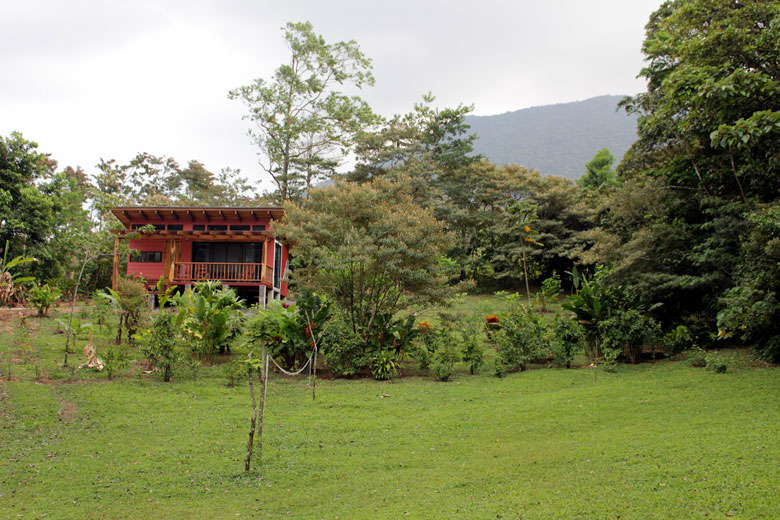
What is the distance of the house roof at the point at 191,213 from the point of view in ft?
68.1

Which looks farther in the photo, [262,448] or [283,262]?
[283,262]

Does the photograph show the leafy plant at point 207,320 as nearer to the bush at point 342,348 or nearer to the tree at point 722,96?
the bush at point 342,348

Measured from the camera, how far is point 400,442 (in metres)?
6.99

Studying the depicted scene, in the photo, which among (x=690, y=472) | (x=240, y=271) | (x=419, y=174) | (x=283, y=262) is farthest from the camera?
(x=419, y=174)

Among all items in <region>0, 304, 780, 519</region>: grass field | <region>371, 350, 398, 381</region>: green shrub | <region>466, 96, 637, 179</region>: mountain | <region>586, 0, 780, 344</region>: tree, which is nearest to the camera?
<region>0, 304, 780, 519</region>: grass field

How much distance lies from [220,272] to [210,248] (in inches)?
75.4

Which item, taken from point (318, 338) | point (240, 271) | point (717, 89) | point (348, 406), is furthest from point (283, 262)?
point (717, 89)

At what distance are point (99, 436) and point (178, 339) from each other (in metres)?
4.15

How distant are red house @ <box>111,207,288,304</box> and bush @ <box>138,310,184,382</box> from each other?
9.77m

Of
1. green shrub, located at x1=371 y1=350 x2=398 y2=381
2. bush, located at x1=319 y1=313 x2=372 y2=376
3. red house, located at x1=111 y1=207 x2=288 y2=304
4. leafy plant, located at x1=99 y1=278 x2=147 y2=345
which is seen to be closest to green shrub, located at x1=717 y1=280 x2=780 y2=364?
green shrub, located at x1=371 y1=350 x2=398 y2=381

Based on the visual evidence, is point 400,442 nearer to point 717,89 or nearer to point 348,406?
point 348,406

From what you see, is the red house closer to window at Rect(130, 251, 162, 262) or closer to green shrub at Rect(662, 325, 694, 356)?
window at Rect(130, 251, 162, 262)

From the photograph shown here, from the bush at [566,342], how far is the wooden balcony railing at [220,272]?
12.2 metres

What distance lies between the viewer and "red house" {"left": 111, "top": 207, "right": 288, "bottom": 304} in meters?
20.5
